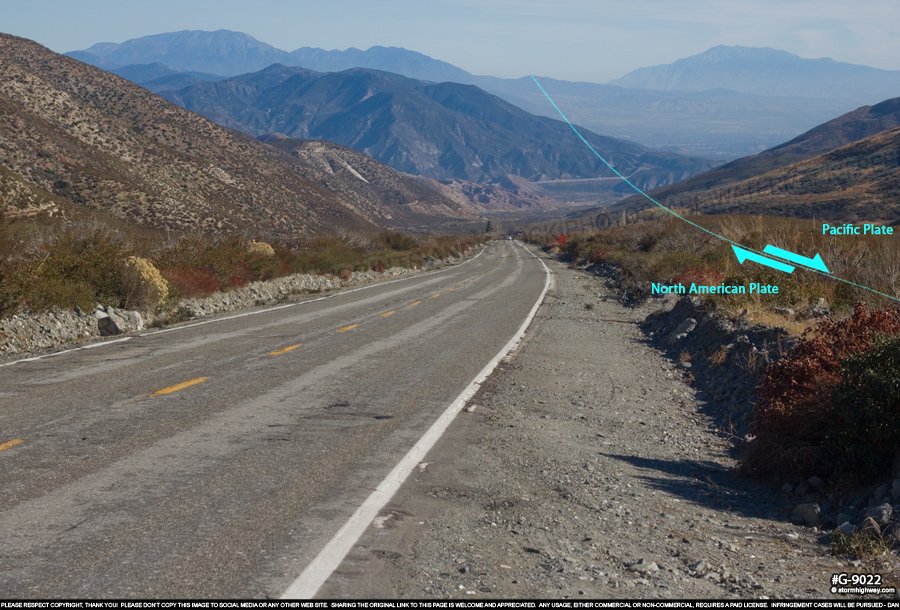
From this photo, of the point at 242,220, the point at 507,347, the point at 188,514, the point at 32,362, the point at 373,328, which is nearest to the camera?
the point at 188,514

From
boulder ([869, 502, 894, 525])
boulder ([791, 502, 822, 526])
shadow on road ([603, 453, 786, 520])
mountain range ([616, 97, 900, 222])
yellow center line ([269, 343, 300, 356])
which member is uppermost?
mountain range ([616, 97, 900, 222])

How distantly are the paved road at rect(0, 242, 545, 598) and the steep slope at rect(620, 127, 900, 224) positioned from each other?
48.2 metres

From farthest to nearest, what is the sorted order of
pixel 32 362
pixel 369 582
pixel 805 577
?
pixel 32 362 < pixel 805 577 < pixel 369 582

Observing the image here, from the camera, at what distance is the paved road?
5328 millimetres

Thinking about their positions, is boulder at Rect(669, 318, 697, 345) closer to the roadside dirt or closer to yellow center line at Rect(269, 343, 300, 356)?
the roadside dirt

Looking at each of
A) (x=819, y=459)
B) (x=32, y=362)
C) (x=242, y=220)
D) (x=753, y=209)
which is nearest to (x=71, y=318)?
(x=32, y=362)

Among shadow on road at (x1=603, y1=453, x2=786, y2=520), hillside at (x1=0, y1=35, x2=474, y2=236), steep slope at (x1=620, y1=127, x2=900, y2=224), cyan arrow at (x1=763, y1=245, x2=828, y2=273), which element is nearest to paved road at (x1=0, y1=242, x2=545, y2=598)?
shadow on road at (x1=603, y1=453, x2=786, y2=520)

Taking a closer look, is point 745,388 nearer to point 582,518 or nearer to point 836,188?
point 582,518

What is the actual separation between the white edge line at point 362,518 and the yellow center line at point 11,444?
10.9 feet

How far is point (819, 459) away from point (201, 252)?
75.0 ft

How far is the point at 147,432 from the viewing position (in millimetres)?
8625

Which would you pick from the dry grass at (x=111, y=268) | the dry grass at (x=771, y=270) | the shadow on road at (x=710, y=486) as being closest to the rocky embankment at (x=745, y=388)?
the shadow on road at (x=710, y=486)

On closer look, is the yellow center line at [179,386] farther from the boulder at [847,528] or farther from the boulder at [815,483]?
the boulder at [847,528]

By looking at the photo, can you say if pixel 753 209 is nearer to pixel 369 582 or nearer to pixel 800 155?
pixel 369 582
